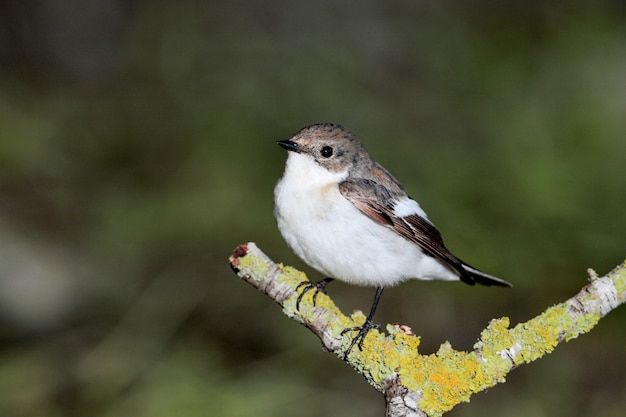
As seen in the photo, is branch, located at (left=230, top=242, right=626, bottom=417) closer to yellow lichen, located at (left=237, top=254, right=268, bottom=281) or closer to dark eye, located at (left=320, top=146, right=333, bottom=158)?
yellow lichen, located at (left=237, top=254, right=268, bottom=281)

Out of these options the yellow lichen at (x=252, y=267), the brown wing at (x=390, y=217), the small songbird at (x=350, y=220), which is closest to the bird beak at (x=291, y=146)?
the small songbird at (x=350, y=220)

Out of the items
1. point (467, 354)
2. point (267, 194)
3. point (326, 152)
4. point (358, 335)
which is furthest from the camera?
point (267, 194)

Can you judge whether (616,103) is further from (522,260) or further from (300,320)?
(300,320)

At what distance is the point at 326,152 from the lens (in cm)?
348

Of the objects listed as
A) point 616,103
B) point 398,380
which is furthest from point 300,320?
point 616,103

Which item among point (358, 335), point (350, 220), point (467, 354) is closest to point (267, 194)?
point (350, 220)

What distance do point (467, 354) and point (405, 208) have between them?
1.32 meters

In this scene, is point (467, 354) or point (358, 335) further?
→ point (358, 335)

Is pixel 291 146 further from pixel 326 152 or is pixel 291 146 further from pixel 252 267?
pixel 252 267

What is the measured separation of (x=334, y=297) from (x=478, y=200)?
129cm

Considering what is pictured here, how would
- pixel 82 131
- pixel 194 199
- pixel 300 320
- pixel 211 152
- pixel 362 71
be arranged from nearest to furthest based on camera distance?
pixel 300 320, pixel 194 199, pixel 211 152, pixel 82 131, pixel 362 71

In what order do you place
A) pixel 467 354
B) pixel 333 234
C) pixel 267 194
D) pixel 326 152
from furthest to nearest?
pixel 267 194 < pixel 326 152 < pixel 333 234 < pixel 467 354

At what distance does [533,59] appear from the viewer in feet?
21.4

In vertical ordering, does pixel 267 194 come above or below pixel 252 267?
above
